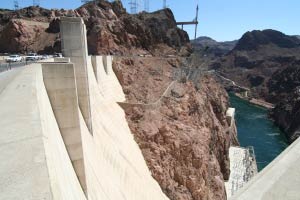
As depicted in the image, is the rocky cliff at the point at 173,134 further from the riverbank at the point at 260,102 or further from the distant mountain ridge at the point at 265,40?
the distant mountain ridge at the point at 265,40

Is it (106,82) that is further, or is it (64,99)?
(106,82)

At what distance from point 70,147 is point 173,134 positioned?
49.7 ft

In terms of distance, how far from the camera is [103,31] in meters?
41.1

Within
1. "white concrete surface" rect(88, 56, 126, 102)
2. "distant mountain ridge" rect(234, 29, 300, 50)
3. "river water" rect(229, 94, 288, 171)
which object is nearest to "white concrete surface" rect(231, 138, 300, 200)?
"white concrete surface" rect(88, 56, 126, 102)

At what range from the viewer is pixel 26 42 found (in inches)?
1745

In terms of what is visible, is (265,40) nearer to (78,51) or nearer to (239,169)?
(239,169)

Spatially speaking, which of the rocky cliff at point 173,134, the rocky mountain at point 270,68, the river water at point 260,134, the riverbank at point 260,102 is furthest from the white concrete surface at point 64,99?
the riverbank at point 260,102

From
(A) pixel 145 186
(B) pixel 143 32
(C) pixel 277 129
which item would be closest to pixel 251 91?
(C) pixel 277 129

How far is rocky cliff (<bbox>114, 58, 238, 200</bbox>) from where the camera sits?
20516 millimetres

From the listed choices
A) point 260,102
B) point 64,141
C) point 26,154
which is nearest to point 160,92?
point 64,141

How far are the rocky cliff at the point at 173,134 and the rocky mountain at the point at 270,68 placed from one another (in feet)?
118

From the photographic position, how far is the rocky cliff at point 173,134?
67.3 feet

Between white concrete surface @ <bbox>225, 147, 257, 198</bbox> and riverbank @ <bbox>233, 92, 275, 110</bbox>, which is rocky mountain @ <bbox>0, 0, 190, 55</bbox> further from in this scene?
riverbank @ <bbox>233, 92, 275, 110</bbox>

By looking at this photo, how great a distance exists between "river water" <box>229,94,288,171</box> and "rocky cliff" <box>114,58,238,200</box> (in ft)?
50.1
